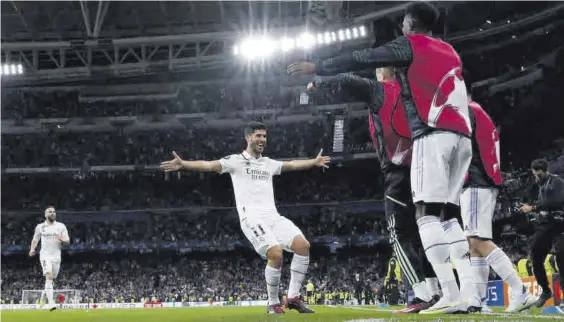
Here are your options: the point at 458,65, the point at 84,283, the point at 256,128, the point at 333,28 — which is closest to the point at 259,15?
the point at 333,28

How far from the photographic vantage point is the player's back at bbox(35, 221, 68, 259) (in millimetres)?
16969

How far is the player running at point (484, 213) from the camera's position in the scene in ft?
23.6

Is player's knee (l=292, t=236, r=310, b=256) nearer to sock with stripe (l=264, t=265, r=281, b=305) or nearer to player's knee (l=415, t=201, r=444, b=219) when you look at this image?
sock with stripe (l=264, t=265, r=281, b=305)

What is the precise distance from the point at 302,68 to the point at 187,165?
271cm

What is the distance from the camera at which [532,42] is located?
113ft

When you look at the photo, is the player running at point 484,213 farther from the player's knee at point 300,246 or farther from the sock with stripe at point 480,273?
the player's knee at point 300,246

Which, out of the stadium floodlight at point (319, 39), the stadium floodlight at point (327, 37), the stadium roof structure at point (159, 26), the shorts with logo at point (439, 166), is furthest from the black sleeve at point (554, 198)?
the stadium floodlight at point (319, 39)

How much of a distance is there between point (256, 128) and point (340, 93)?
6.16 ft

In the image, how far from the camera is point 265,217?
27.6 ft

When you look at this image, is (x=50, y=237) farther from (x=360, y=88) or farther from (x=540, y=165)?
(x=540, y=165)

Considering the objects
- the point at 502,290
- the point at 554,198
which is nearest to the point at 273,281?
the point at 554,198

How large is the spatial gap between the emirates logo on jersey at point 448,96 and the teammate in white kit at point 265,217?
3.33 metres

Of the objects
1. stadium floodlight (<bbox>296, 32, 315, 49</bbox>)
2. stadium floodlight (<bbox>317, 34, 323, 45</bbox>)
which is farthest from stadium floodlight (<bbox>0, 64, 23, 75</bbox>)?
stadium floodlight (<bbox>317, 34, 323, 45</bbox>)

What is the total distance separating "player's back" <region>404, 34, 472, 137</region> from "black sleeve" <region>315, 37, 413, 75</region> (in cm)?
9
